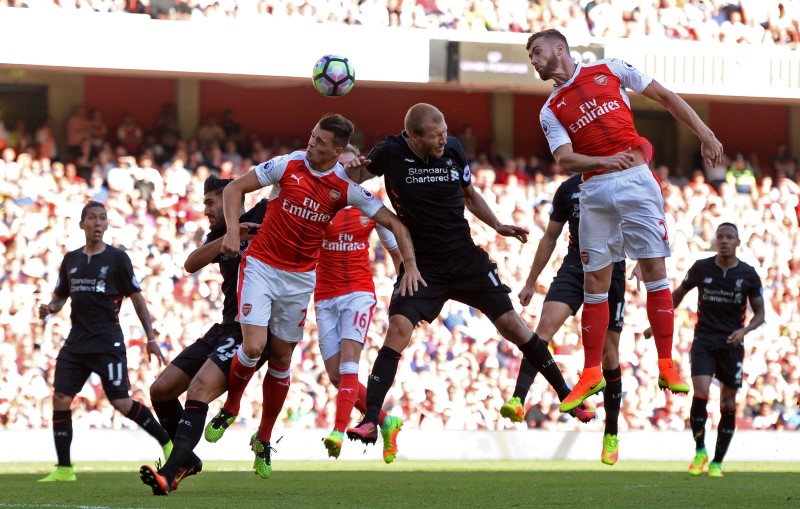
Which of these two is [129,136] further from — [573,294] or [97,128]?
[573,294]

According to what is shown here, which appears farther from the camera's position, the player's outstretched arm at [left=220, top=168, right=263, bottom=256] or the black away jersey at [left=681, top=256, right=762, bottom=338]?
the black away jersey at [left=681, top=256, right=762, bottom=338]

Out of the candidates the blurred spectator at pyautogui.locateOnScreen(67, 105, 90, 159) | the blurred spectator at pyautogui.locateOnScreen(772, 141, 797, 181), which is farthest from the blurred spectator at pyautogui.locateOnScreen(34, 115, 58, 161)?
the blurred spectator at pyautogui.locateOnScreen(772, 141, 797, 181)

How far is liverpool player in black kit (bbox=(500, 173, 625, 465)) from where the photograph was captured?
11484 millimetres

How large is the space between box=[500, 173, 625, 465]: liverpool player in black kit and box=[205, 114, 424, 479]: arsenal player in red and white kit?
2.30 m

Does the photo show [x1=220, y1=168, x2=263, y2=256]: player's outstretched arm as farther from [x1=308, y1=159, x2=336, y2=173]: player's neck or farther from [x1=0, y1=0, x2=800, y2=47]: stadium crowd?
[x1=0, y1=0, x2=800, y2=47]: stadium crowd

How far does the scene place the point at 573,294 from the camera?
11.8 meters

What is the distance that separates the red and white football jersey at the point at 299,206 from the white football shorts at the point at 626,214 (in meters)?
1.51

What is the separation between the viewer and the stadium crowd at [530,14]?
1994 cm

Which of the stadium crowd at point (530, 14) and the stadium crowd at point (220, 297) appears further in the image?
the stadium crowd at point (530, 14)

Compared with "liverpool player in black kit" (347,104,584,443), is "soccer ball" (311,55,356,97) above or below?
above

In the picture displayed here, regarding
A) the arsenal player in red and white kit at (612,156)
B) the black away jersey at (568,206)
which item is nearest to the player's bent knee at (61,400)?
the black away jersey at (568,206)

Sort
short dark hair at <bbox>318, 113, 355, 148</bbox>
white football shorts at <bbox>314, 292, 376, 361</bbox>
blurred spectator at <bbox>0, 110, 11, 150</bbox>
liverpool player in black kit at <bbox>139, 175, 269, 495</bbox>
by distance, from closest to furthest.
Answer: liverpool player in black kit at <bbox>139, 175, 269, 495</bbox>, short dark hair at <bbox>318, 113, 355, 148</bbox>, white football shorts at <bbox>314, 292, 376, 361</bbox>, blurred spectator at <bbox>0, 110, 11, 150</bbox>

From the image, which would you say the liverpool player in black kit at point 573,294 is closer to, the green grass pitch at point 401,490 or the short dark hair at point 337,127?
the green grass pitch at point 401,490

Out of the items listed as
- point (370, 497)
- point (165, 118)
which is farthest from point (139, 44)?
point (370, 497)
